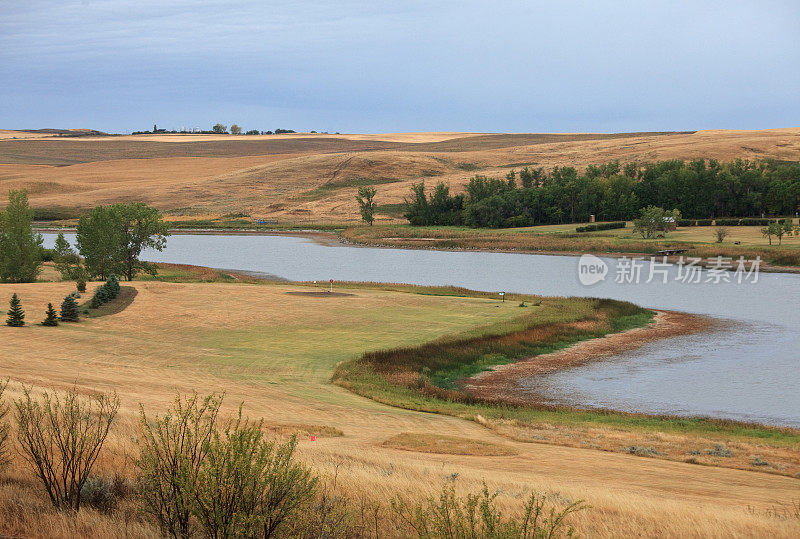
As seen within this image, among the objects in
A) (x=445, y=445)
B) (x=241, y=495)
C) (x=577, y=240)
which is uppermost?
(x=577, y=240)

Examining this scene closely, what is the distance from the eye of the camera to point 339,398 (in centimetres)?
2783

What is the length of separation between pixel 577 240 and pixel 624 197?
31270 millimetres

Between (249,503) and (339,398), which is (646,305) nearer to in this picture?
(339,398)

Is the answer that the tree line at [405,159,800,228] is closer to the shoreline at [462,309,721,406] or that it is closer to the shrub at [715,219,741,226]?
the shrub at [715,219,741,226]

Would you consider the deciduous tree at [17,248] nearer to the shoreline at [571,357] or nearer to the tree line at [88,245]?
the tree line at [88,245]

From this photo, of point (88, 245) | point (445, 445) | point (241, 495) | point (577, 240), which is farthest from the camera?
point (577, 240)

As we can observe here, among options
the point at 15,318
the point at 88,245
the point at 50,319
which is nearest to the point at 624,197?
the point at 88,245

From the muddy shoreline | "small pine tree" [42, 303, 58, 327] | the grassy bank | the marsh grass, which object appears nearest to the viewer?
the marsh grass

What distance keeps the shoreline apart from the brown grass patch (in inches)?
326

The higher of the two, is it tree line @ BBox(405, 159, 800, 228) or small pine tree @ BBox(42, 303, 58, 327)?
tree line @ BBox(405, 159, 800, 228)

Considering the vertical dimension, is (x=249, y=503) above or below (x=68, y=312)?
above

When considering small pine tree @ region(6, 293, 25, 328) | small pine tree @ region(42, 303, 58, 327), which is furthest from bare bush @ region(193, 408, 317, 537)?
small pine tree @ region(42, 303, 58, 327)

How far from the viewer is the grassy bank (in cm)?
9331

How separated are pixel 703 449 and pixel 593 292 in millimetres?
47409
